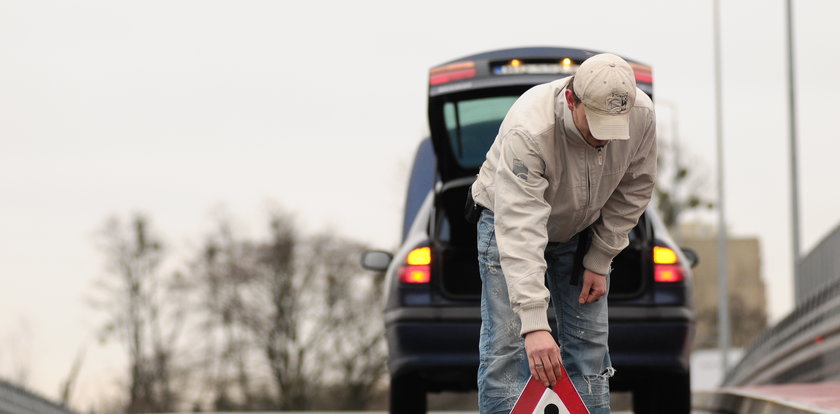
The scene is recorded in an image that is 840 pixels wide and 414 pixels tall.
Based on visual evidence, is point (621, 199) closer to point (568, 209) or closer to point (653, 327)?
point (568, 209)

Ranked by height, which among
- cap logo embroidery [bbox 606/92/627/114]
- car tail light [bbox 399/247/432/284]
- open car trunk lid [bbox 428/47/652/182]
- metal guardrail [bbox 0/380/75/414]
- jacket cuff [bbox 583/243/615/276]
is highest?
open car trunk lid [bbox 428/47/652/182]

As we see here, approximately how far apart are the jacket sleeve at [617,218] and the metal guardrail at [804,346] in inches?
272

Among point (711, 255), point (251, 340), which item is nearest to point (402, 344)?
point (251, 340)

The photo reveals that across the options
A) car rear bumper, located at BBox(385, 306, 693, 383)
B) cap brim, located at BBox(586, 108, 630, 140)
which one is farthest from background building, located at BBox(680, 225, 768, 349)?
cap brim, located at BBox(586, 108, 630, 140)

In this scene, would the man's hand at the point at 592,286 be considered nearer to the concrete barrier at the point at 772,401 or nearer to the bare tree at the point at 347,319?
the concrete barrier at the point at 772,401

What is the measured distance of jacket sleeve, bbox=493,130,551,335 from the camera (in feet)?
14.2

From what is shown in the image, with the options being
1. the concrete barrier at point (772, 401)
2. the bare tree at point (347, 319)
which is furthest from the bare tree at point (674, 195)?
the concrete barrier at point (772, 401)

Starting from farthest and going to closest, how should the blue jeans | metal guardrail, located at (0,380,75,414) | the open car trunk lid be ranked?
metal guardrail, located at (0,380,75,414)
the open car trunk lid
the blue jeans

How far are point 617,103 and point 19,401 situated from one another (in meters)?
6.46

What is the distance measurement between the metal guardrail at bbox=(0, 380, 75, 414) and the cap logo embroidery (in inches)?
234

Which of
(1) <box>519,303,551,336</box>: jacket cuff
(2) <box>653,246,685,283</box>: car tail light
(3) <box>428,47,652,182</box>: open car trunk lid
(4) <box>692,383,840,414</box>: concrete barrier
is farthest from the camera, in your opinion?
(2) <box>653,246,685,283</box>: car tail light

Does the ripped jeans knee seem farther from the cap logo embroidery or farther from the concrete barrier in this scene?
the concrete barrier

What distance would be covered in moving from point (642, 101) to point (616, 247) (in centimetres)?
57

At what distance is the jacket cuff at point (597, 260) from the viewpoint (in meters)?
4.81
